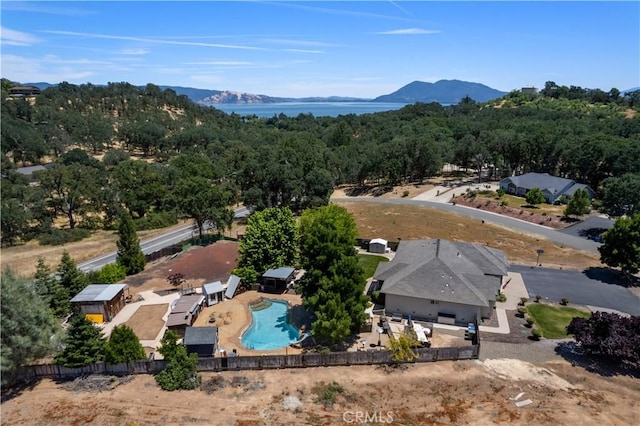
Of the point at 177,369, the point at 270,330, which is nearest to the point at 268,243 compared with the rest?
the point at 270,330

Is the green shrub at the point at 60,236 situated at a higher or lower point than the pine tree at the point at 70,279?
lower

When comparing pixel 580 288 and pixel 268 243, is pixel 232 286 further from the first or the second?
pixel 580 288

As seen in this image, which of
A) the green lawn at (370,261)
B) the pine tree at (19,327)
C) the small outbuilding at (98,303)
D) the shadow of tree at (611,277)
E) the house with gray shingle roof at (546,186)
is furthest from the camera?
the house with gray shingle roof at (546,186)

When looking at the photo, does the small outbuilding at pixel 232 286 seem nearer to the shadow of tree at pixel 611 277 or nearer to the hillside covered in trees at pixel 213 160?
the hillside covered in trees at pixel 213 160

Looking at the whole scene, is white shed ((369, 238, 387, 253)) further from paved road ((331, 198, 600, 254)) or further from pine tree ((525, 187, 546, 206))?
pine tree ((525, 187, 546, 206))

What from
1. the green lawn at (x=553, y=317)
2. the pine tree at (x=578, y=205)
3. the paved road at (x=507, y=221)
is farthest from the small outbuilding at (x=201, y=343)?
the pine tree at (x=578, y=205)

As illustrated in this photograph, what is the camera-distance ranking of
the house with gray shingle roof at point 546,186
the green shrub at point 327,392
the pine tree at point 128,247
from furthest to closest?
the house with gray shingle roof at point 546,186, the pine tree at point 128,247, the green shrub at point 327,392
